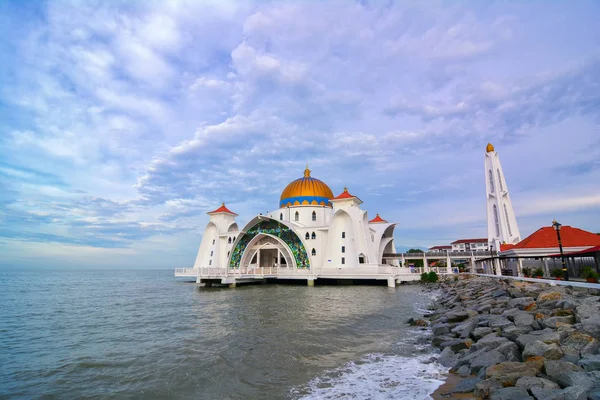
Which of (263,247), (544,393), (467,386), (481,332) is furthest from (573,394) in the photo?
(263,247)

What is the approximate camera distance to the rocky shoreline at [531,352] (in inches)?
160

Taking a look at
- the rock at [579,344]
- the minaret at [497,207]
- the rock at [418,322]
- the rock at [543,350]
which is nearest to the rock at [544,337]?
the rock at [579,344]

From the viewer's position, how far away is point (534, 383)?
4.18m

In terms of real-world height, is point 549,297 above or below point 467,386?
above

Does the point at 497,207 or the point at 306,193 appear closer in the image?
the point at 497,207

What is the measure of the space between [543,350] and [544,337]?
677 millimetres

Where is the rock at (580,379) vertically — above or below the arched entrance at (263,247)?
below

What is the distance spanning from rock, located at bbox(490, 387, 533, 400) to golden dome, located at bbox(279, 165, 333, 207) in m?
32.9

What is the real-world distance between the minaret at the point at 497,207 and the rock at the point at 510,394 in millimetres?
34310

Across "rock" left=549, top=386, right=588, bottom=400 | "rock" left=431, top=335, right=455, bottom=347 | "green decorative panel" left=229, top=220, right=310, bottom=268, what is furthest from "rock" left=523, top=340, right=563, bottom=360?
"green decorative panel" left=229, top=220, right=310, bottom=268

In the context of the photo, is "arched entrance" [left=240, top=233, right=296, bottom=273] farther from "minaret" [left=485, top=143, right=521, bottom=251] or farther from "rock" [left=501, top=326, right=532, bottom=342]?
"rock" [left=501, top=326, right=532, bottom=342]

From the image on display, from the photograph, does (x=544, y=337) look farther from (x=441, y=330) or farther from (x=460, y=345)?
(x=441, y=330)

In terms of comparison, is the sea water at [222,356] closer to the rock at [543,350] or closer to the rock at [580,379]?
the rock at [543,350]

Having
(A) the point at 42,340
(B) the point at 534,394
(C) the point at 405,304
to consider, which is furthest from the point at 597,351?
(A) the point at 42,340
